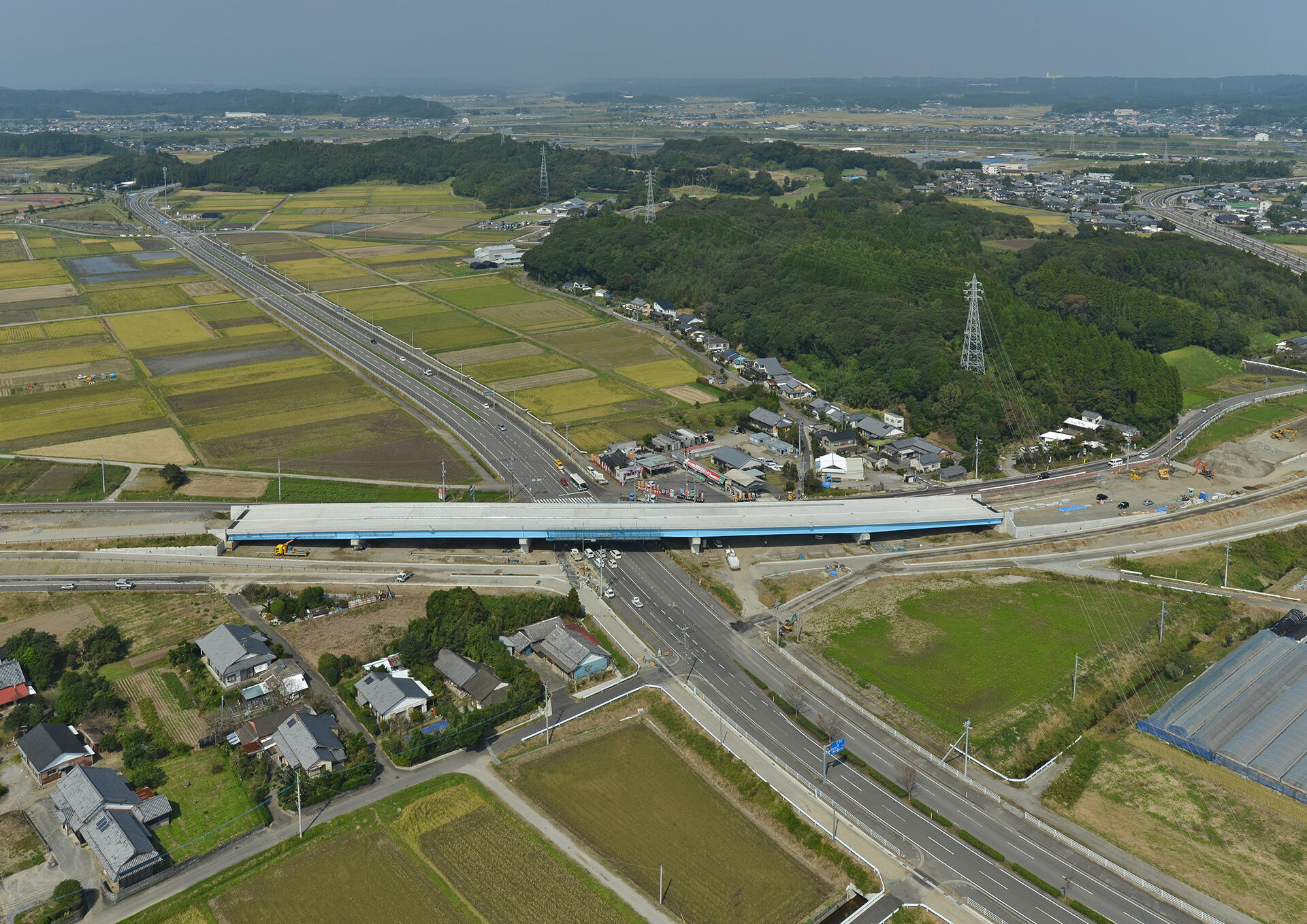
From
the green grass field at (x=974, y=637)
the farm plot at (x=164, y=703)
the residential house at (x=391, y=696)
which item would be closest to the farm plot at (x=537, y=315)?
the green grass field at (x=974, y=637)

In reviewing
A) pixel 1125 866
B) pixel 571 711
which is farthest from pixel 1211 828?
pixel 571 711

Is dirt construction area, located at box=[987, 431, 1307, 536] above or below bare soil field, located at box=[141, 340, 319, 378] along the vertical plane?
below

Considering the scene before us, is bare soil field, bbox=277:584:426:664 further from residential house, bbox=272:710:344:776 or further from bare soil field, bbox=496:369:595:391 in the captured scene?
bare soil field, bbox=496:369:595:391

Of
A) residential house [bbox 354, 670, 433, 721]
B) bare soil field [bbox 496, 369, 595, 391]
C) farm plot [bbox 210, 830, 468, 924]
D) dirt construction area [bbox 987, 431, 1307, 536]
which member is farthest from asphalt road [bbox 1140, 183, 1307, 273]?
farm plot [bbox 210, 830, 468, 924]

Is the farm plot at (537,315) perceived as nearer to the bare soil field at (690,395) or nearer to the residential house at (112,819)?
the bare soil field at (690,395)

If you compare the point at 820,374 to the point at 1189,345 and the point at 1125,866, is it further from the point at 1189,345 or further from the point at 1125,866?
the point at 1125,866

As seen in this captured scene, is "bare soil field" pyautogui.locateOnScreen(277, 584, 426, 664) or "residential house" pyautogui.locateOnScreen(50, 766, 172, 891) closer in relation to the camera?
"residential house" pyautogui.locateOnScreen(50, 766, 172, 891)

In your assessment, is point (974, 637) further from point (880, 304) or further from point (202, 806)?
point (880, 304)
